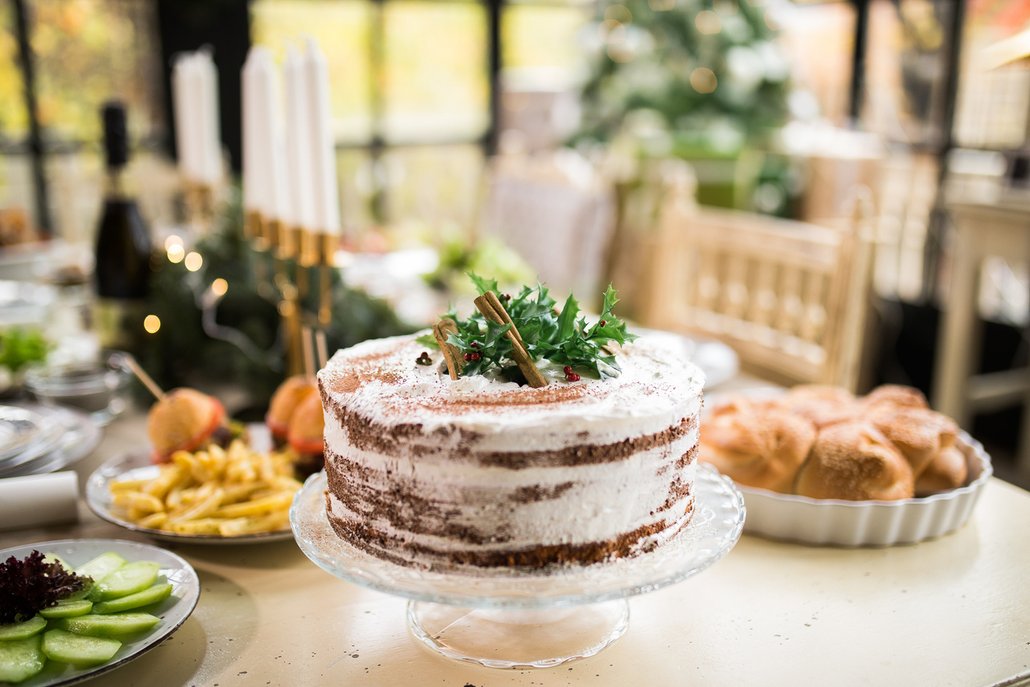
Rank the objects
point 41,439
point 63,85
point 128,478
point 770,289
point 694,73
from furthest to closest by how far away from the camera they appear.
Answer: point 694,73
point 63,85
point 770,289
point 41,439
point 128,478

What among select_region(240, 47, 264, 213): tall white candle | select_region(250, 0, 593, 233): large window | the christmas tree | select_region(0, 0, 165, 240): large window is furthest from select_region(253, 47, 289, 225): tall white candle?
the christmas tree

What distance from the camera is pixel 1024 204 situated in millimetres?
2992

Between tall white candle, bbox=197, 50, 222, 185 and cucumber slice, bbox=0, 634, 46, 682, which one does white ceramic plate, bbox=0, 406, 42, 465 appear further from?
tall white candle, bbox=197, 50, 222, 185

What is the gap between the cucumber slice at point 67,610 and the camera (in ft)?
2.92

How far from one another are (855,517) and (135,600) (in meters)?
0.82

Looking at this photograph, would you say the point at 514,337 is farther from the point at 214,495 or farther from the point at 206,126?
the point at 206,126

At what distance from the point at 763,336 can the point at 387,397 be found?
4.83ft

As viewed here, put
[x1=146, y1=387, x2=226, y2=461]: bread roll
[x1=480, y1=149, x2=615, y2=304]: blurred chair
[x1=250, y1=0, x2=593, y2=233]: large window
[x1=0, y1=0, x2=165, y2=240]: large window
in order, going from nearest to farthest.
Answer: [x1=146, y1=387, x2=226, y2=461]: bread roll
[x1=480, y1=149, x2=615, y2=304]: blurred chair
[x1=0, y1=0, x2=165, y2=240]: large window
[x1=250, y1=0, x2=593, y2=233]: large window

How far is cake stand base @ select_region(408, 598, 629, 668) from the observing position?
948 millimetres

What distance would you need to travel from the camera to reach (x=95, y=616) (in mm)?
907

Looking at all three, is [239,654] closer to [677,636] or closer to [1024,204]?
[677,636]

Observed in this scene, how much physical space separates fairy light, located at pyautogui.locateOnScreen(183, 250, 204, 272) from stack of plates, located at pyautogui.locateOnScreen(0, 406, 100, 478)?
0.43m

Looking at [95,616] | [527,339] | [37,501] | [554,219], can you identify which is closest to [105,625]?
[95,616]

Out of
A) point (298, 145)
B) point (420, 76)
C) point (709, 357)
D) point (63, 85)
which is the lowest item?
point (709, 357)
